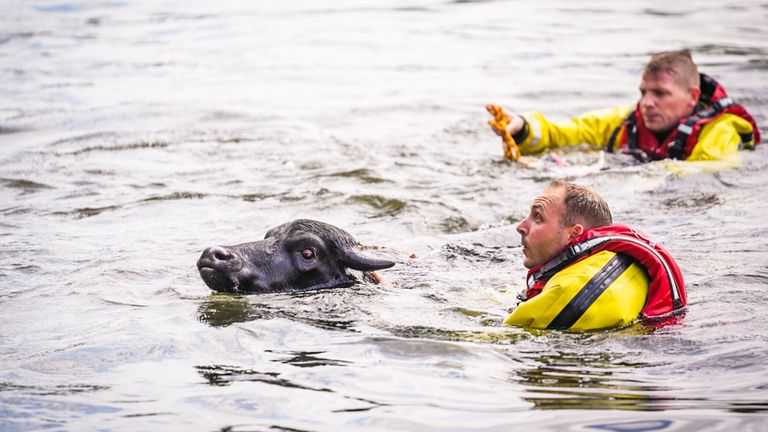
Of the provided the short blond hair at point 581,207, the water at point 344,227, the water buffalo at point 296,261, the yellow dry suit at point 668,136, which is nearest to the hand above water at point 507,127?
the yellow dry suit at point 668,136

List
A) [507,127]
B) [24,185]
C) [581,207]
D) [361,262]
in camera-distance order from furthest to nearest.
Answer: [507,127] < [24,185] < [361,262] < [581,207]

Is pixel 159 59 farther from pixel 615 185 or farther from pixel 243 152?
pixel 615 185

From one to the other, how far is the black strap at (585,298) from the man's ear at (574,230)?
39 cm

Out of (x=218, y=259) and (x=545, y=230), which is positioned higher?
(x=545, y=230)

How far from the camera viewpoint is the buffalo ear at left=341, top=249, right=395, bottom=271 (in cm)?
766

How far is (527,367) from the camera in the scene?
6.10m

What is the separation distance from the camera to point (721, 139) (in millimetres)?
12227

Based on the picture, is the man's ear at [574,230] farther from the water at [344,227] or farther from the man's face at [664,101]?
the man's face at [664,101]

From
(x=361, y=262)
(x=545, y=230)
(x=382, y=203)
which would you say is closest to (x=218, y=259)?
(x=361, y=262)

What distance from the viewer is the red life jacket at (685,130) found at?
12.3m

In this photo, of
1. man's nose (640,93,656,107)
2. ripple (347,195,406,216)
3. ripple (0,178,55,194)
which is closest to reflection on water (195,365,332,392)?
ripple (347,195,406,216)

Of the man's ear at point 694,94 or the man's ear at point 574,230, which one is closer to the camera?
the man's ear at point 574,230

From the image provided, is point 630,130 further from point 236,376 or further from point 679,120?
point 236,376

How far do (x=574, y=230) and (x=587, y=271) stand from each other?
41cm
